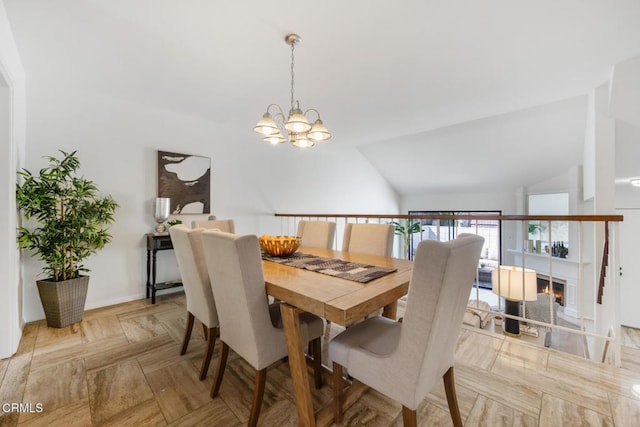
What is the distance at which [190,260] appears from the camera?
1636 mm

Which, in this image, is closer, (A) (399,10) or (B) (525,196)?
(A) (399,10)

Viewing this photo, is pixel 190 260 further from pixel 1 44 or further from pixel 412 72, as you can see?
pixel 412 72

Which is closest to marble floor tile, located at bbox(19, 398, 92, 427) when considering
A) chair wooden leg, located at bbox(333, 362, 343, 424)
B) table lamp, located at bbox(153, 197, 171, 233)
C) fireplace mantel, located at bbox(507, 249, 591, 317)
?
chair wooden leg, located at bbox(333, 362, 343, 424)

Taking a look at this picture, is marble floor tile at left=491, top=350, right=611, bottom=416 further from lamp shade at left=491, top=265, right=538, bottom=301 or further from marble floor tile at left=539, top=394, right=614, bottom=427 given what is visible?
lamp shade at left=491, top=265, right=538, bottom=301

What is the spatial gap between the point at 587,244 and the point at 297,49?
5.62 meters

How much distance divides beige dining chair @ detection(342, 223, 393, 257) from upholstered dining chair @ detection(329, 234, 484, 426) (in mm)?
1075

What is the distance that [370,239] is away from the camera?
7.73 feet

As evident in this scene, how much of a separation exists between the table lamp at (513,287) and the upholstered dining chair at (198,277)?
112 inches

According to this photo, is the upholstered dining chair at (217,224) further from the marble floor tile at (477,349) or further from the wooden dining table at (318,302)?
the marble floor tile at (477,349)

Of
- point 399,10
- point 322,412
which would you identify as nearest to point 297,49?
point 399,10

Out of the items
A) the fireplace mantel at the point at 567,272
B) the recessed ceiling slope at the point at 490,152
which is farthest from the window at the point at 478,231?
the recessed ceiling slope at the point at 490,152

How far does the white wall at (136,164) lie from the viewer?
264 centimetres

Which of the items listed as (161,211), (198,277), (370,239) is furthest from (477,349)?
(161,211)

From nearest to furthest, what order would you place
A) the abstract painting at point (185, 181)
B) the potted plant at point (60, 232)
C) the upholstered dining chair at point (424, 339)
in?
the upholstered dining chair at point (424, 339) → the potted plant at point (60, 232) → the abstract painting at point (185, 181)
